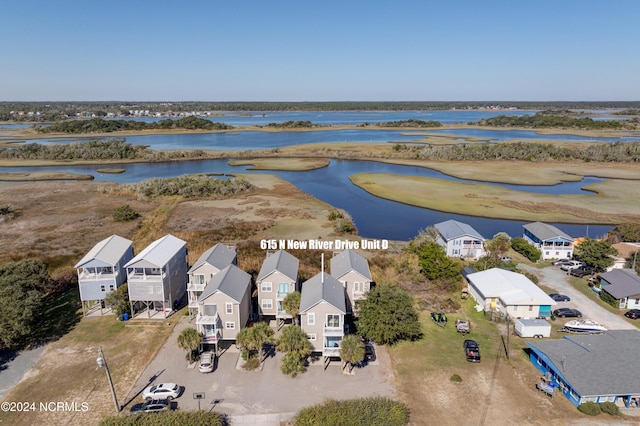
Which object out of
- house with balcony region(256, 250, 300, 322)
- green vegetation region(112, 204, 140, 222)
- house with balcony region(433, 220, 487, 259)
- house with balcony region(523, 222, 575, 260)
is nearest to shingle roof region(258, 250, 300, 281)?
house with balcony region(256, 250, 300, 322)

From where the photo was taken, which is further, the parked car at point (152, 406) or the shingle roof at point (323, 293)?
the shingle roof at point (323, 293)

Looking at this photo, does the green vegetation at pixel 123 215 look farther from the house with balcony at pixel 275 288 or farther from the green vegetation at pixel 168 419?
the green vegetation at pixel 168 419

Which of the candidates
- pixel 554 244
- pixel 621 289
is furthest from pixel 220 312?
pixel 554 244

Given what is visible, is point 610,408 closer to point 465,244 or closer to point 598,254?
point 598,254

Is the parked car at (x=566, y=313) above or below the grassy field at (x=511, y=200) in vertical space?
below

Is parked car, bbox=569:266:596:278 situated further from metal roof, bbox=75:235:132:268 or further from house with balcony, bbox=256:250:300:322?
metal roof, bbox=75:235:132:268

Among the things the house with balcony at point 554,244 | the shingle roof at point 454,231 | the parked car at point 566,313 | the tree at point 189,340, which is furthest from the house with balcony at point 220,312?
the house with balcony at point 554,244
